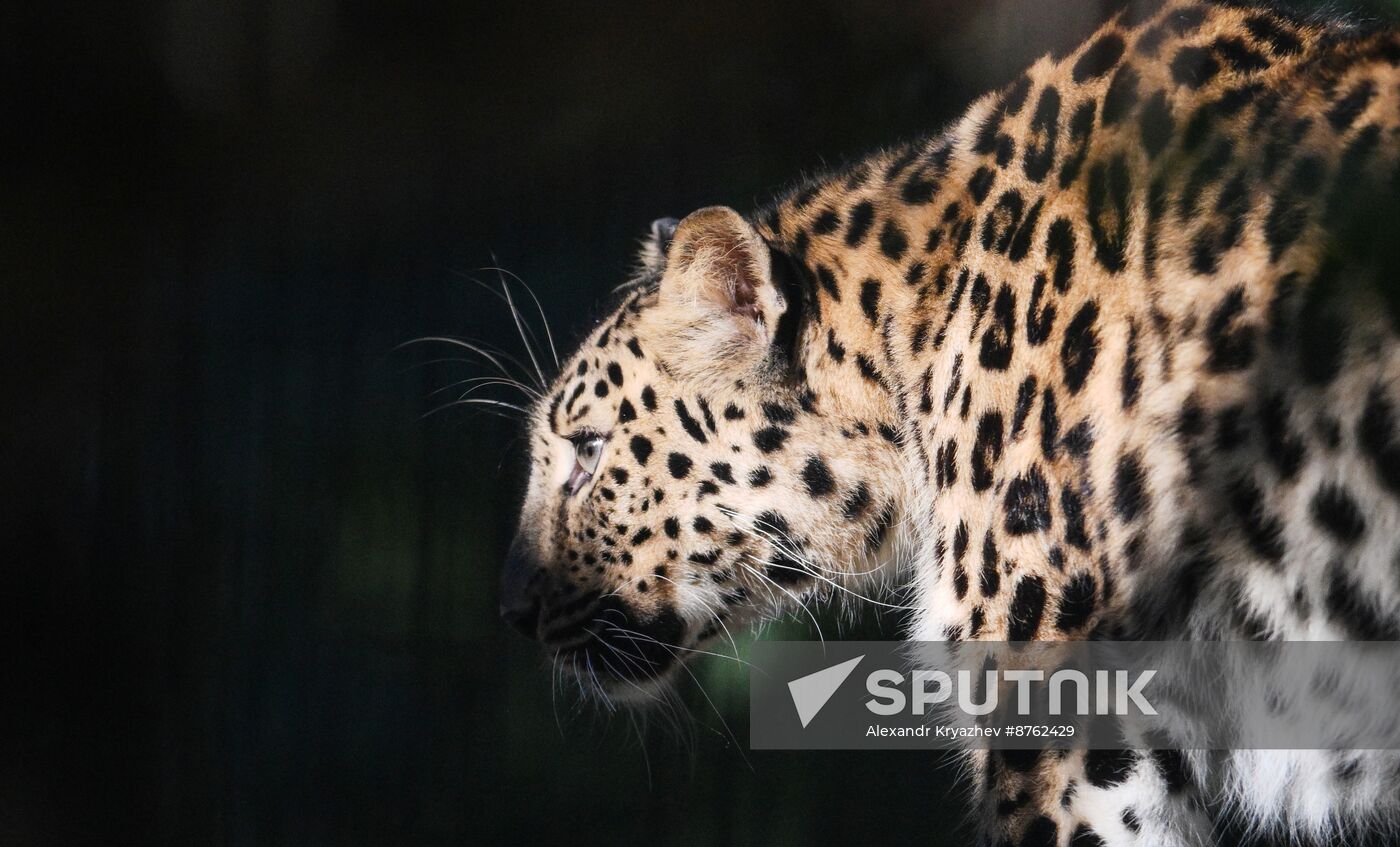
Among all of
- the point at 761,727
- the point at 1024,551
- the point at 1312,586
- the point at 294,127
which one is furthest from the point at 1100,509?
the point at 294,127

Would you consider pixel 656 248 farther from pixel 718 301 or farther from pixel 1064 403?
pixel 1064 403

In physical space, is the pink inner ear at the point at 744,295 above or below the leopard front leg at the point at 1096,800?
above

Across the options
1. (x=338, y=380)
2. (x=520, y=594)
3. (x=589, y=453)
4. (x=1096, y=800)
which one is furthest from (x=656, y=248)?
(x=1096, y=800)

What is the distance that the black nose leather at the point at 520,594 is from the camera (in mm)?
2779

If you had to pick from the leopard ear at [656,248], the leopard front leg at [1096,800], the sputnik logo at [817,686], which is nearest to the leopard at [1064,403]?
the leopard front leg at [1096,800]

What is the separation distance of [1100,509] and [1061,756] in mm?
383

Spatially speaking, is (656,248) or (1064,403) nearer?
(1064,403)

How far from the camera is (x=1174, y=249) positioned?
6.51 feet

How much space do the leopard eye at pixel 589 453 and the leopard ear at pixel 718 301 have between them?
248 millimetres

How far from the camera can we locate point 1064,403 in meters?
2.00

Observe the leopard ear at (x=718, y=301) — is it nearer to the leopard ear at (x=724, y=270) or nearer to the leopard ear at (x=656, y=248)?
the leopard ear at (x=724, y=270)

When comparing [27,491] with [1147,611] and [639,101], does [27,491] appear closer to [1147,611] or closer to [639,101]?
[639,101]

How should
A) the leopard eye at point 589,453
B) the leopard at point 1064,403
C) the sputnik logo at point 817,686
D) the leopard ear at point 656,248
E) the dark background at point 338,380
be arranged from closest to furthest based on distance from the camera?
the leopard at point 1064,403 → the leopard eye at point 589,453 → the leopard ear at point 656,248 → the sputnik logo at point 817,686 → the dark background at point 338,380

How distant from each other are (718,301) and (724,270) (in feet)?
0.21
